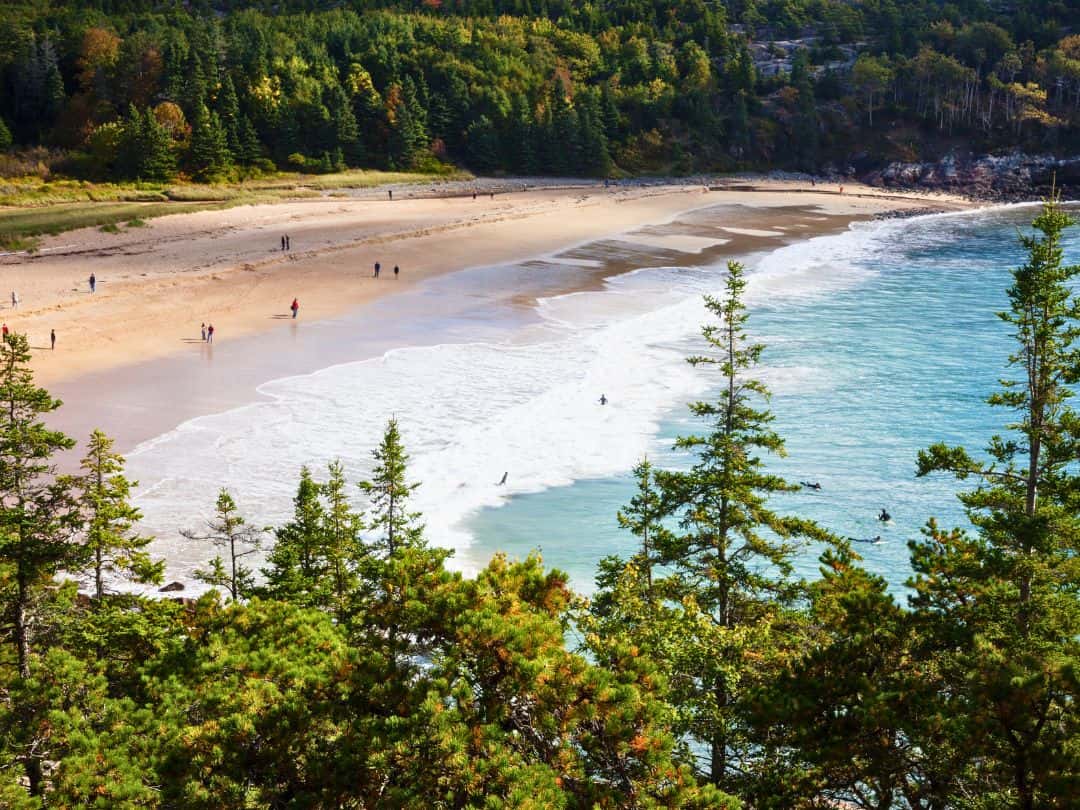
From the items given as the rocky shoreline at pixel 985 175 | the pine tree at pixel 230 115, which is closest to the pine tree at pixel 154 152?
the pine tree at pixel 230 115

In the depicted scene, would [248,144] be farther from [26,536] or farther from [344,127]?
[26,536]

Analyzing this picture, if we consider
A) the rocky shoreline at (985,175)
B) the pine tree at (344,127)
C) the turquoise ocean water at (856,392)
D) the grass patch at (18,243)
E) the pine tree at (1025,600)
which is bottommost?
the turquoise ocean water at (856,392)

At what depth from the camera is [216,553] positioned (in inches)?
1033

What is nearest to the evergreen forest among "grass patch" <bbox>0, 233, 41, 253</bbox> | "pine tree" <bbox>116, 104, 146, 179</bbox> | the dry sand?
the dry sand

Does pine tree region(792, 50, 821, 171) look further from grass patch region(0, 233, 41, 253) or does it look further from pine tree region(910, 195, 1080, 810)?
pine tree region(910, 195, 1080, 810)

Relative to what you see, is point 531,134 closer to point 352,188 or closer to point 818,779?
point 352,188

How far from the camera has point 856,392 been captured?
44.2 m

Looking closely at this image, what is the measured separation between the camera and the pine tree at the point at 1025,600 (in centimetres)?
1090

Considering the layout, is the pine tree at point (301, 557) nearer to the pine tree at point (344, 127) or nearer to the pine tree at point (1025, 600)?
the pine tree at point (1025, 600)

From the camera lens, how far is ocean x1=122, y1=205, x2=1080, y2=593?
30.0 metres

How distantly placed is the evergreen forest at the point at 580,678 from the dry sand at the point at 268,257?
27089 mm

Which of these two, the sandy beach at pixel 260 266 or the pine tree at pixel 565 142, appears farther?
the pine tree at pixel 565 142

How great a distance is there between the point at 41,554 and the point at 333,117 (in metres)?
99.7

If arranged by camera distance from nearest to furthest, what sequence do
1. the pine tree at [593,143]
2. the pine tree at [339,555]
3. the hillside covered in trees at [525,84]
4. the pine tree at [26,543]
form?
1. the pine tree at [26,543]
2. the pine tree at [339,555]
3. the hillside covered in trees at [525,84]
4. the pine tree at [593,143]
